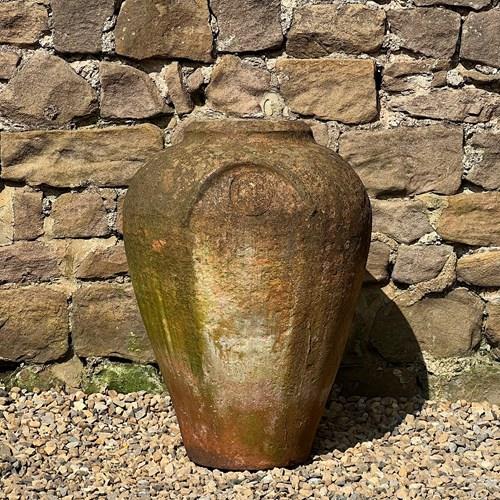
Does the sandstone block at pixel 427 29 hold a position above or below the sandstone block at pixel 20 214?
above

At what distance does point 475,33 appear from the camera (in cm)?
320

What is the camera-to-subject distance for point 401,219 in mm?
3283

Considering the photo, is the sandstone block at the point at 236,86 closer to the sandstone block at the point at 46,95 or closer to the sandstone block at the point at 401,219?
the sandstone block at the point at 46,95

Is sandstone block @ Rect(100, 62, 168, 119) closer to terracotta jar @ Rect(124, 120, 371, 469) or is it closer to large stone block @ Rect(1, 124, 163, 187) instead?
large stone block @ Rect(1, 124, 163, 187)

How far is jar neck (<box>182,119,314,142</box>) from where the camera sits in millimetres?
2654

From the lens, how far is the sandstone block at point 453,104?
127 inches

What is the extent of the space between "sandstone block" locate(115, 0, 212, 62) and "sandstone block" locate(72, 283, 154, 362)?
2.68 ft

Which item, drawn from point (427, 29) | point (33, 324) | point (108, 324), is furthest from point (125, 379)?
point (427, 29)

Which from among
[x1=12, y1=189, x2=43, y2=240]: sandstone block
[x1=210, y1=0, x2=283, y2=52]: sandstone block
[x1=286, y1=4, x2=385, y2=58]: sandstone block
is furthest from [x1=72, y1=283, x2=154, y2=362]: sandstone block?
[x1=286, y1=4, x2=385, y2=58]: sandstone block

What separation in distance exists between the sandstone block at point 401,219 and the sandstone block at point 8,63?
1.30 m

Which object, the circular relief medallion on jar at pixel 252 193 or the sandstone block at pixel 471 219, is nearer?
the circular relief medallion on jar at pixel 252 193

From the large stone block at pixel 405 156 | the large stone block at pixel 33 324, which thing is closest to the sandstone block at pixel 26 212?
the large stone block at pixel 33 324

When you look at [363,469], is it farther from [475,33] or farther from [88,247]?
[475,33]

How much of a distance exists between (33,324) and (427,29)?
5.54 feet
